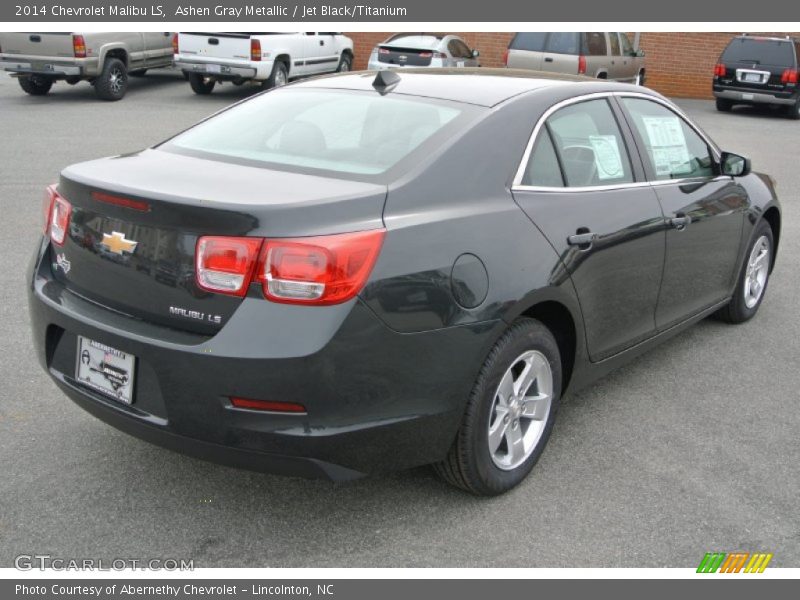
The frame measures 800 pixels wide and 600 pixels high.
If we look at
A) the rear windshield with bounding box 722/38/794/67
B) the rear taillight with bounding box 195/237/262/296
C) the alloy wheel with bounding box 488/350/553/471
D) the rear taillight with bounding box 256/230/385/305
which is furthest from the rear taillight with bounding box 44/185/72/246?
the rear windshield with bounding box 722/38/794/67

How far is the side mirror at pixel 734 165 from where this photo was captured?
5.21 meters

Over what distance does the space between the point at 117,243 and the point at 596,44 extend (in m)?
16.9

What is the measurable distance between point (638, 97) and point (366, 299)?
2.42 m

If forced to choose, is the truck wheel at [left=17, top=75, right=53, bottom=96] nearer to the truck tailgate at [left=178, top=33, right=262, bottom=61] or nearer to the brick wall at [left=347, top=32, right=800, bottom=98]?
the truck tailgate at [left=178, top=33, right=262, bottom=61]

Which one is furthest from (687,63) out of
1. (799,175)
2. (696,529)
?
(696,529)

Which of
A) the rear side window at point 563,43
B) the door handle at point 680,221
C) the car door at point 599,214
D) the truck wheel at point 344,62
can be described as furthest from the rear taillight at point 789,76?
the car door at point 599,214

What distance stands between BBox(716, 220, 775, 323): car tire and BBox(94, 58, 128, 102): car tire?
13.3 metres

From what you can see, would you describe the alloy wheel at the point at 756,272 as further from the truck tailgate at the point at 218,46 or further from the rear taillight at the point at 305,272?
the truck tailgate at the point at 218,46

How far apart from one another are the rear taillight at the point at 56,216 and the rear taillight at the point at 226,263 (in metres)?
0.75

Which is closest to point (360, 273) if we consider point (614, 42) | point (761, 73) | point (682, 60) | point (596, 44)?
point (596, 44)

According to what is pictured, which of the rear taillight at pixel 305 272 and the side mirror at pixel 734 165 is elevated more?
the rear taillight at pixel 305 272

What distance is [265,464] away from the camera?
3.05 m

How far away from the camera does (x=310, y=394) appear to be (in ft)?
9.62

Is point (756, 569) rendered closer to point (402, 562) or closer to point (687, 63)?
point (402, 562)
